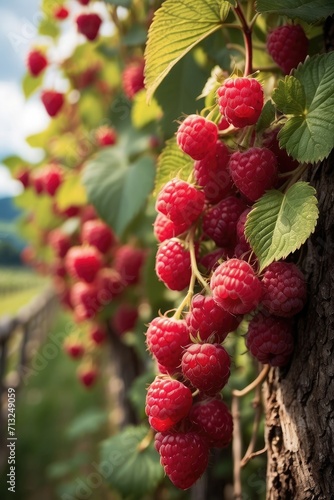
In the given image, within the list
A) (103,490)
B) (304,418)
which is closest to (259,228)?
(304,418)

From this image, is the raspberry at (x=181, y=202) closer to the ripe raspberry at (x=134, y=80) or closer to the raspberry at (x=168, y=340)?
the raspberry at (x=168, y=340)

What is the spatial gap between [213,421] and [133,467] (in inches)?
29.3

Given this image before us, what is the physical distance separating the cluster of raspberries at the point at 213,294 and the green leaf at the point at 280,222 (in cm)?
2

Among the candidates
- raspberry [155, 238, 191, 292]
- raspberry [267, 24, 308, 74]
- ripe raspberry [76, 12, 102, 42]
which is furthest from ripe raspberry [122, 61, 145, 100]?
raspberry [155, 238, 191, 292]

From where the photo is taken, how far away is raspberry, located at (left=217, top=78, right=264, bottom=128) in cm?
58

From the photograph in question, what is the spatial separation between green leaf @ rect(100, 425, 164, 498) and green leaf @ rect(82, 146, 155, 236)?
1.67 feet

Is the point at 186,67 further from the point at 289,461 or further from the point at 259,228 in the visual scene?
the point at 289,461

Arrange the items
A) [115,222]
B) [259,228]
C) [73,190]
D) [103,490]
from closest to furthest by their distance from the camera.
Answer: [259,228] < [115,222] < [73,190] < [103,490]

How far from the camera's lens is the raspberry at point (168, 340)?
0.61m

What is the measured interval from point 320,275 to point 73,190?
143 cm

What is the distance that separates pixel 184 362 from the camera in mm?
591

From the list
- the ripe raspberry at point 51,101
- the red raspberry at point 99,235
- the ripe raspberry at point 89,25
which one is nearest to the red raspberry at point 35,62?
the ripe raspberry at point 51,101

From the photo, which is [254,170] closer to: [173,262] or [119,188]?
[173,262]

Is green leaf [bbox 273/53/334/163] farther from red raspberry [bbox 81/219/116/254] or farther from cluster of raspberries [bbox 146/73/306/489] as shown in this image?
red raspberry [bbox 81/219/116/254]
